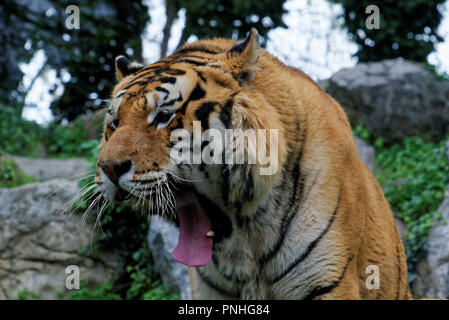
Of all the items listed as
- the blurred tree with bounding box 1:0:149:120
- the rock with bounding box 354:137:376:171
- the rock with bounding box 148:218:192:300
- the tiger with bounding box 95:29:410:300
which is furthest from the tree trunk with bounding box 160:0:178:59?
the tiger with bounding box 95:29:410:300

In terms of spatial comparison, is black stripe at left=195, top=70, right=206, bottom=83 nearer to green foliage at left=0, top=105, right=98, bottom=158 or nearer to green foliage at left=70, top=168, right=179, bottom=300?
green foliage at left=70, top=168, right=179, bottom=300

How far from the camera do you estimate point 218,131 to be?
218cm

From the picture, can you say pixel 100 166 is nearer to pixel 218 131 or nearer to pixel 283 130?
pixel 218 131

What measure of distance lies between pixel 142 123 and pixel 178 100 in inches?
7.7

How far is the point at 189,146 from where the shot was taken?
85.0 inches

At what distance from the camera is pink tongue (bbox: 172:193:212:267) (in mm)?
2283

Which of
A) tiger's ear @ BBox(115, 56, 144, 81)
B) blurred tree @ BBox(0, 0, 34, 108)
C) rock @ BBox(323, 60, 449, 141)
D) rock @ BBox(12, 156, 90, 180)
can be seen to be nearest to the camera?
tiger's ear @ BBox(115, 56, 144, 81)

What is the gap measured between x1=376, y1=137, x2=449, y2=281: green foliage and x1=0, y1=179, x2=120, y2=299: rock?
10.6 feet

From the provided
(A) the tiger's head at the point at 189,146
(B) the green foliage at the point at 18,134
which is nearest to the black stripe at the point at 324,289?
(A) the tiger's head at the point at 189,146

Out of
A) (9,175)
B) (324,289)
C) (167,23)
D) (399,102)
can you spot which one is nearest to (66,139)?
(167,23)

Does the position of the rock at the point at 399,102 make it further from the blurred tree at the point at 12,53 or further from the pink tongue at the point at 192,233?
the blurred tree at the point at 12,53

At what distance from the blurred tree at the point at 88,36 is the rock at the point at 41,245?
440 centimetres

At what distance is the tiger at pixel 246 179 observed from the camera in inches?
85.3
